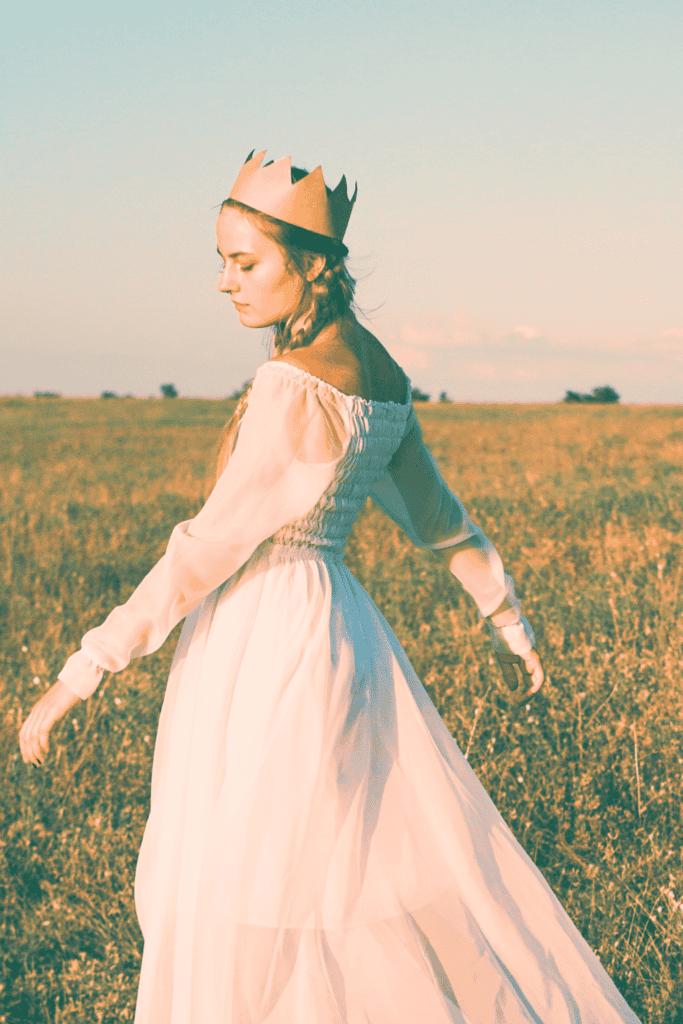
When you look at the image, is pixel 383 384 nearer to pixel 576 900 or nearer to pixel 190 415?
pixel 576 900

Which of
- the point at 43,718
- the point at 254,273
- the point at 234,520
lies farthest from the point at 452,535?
the point at 43,718

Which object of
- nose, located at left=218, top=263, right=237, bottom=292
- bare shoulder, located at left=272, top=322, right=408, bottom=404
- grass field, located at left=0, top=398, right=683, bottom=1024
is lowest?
grass field, located at left=0, top=398, right=683, bottom=1024

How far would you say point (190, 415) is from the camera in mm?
33625

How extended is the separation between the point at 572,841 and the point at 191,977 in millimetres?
2164

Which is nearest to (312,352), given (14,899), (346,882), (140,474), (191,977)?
(346,882)

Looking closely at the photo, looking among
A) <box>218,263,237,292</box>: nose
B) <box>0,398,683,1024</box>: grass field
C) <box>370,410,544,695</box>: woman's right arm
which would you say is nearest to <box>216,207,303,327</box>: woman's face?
<box>218,263,237,292</box>: nose

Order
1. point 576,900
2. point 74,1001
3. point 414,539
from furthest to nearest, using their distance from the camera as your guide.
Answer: point 576,900 < point 74,1001 < point 414,539

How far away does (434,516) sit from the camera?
2.54 m

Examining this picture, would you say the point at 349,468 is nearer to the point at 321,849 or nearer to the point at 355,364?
the point at 355,364

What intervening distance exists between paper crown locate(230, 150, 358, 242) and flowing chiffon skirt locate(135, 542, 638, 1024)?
0.81 metres

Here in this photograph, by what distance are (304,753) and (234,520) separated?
1.89ft

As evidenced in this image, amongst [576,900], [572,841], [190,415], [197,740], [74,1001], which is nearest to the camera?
[197,740]

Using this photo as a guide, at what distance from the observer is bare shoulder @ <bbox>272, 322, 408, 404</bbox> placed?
208cm

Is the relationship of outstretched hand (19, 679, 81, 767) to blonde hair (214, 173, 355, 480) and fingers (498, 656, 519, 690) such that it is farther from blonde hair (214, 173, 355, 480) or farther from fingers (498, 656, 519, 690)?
A: fingers (498, 656, 519, 690)
